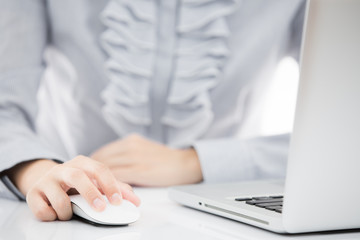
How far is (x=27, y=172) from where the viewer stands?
22.6 inches

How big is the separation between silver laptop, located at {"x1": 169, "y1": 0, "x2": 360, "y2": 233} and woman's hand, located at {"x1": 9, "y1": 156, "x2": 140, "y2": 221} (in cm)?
16

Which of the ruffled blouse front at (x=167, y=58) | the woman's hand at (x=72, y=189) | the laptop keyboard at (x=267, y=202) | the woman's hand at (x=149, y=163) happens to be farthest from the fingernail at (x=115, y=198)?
the ruffled blouse front at (x=167, y=58)

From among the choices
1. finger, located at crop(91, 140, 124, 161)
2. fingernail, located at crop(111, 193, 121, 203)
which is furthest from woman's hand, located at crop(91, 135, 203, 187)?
fingernail, located at crop(111, 193, 121, 203)

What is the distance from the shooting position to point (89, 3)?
0.94m

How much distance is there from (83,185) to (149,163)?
30 cm

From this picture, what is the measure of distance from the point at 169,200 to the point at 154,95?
1.38ft

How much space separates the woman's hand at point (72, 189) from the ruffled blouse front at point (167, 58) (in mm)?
440

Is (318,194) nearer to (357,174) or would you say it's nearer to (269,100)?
(357,174)

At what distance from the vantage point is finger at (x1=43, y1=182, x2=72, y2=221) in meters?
0.45

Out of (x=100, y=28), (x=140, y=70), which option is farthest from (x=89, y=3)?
(x=140, y=70)

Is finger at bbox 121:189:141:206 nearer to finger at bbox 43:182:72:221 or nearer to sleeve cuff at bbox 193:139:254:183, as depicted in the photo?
finger at bbox 43:182:72:221

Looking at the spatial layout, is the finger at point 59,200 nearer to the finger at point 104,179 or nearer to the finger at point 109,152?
the finger at point 104,179

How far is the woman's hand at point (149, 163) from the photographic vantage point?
702mm

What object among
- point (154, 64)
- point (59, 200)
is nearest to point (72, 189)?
point (59, 200)
